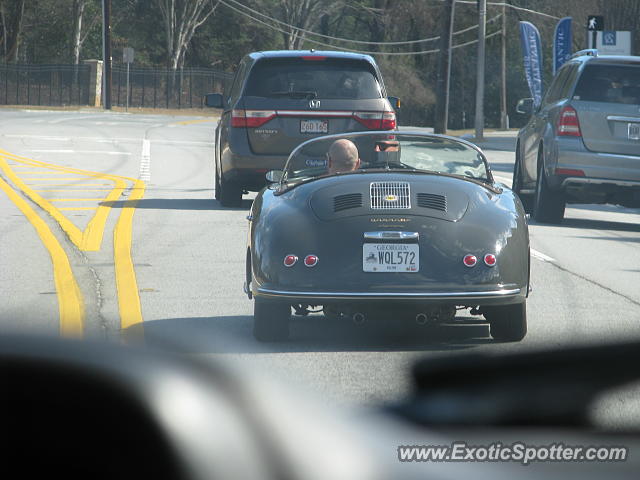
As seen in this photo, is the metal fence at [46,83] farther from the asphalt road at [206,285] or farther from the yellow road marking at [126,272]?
the yellow road marking at [126,272]

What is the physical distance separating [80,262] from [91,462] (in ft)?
31.5

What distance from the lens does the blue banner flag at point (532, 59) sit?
138ft

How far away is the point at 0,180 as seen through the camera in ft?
67.2

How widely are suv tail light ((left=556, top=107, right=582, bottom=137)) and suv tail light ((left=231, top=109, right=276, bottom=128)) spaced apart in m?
3.45

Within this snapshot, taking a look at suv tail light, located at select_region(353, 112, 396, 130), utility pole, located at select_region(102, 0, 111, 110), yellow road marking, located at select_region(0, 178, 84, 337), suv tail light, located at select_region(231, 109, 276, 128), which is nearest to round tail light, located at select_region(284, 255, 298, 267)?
yellow road marking, located at select_region(0, 178, 84, 337)

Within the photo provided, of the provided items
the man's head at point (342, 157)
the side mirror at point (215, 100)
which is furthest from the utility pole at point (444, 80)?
the man's head at point (342, 157)

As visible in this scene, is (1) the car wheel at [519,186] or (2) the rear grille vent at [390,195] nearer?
(2) the rear grille vent at [390,195]

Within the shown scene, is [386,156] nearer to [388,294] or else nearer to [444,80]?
[388,294]

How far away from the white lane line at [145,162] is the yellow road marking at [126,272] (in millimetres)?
5203

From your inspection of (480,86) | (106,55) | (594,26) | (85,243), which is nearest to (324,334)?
(85,243)

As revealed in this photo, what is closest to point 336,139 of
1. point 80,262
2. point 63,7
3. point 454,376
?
point 80,262

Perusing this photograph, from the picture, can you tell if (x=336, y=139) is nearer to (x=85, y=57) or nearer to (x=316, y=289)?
(x=316, y=289)

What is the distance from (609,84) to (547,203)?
1.60 meters

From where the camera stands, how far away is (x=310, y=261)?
7.08 meters
